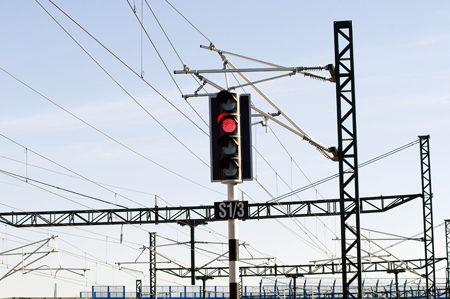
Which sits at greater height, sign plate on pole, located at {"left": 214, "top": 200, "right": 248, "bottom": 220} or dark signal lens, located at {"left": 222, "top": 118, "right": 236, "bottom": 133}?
dark signal lens, located at {"left": 222, "top": 118, "right": 236, "bottom": 133}

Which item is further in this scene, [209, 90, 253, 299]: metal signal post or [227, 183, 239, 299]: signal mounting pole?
[227, 183, 239, 299]: signal mounting pole

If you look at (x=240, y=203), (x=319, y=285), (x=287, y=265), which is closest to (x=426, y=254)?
(x=287, y=265)

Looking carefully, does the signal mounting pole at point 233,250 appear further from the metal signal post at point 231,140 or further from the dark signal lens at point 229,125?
the dark signal lens at point 229,125

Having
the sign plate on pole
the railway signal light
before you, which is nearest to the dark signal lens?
the railway signal light

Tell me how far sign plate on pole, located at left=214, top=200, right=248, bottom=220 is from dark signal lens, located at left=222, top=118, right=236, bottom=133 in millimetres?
1223

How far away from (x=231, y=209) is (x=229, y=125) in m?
1.42

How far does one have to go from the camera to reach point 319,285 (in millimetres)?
59156

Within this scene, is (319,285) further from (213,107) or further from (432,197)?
(213,107)

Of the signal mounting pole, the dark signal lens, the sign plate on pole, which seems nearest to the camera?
the dark signal lens

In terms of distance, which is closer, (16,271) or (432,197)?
(16,271)

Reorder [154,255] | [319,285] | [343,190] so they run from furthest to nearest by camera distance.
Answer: [319,285], [154,255], [343,190]

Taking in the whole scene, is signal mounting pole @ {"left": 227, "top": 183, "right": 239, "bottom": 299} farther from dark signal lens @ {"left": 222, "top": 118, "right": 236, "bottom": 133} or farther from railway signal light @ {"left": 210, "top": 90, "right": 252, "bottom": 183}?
dark signal lens @ {"left": 222, "top": 118, "right": 236, "bottom": 133}

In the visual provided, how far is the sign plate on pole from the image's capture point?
42.3 feet

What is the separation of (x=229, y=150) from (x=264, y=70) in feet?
17.0
